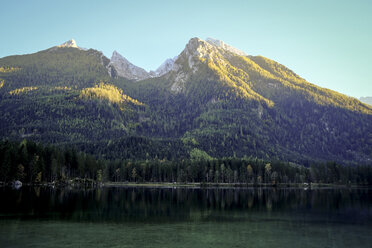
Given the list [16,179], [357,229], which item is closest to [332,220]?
[357,229]

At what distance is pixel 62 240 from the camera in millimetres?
39375

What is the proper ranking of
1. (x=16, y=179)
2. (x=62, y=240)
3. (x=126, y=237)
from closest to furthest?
(x=62, y=240) < (x=126, y=237) < (x=16, y=179)

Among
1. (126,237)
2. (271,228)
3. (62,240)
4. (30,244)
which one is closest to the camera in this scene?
(30,244)

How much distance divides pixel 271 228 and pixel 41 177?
127 meters

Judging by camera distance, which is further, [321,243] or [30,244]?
[321,243]

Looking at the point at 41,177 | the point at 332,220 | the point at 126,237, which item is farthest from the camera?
the point at 41,177

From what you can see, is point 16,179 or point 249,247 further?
point 16,179

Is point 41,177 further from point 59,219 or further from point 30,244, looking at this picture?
point 30,244

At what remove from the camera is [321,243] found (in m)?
41.5

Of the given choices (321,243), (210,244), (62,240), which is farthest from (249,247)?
(62,240)

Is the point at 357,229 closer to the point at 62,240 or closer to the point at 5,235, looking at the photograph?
the point at 62,240

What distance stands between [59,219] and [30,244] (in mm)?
19054

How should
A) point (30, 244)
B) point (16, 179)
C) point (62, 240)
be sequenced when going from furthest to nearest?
point (16, 179), point (62, 240), point (30, 244)

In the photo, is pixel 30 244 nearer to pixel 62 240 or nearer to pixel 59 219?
pixel 62 240
